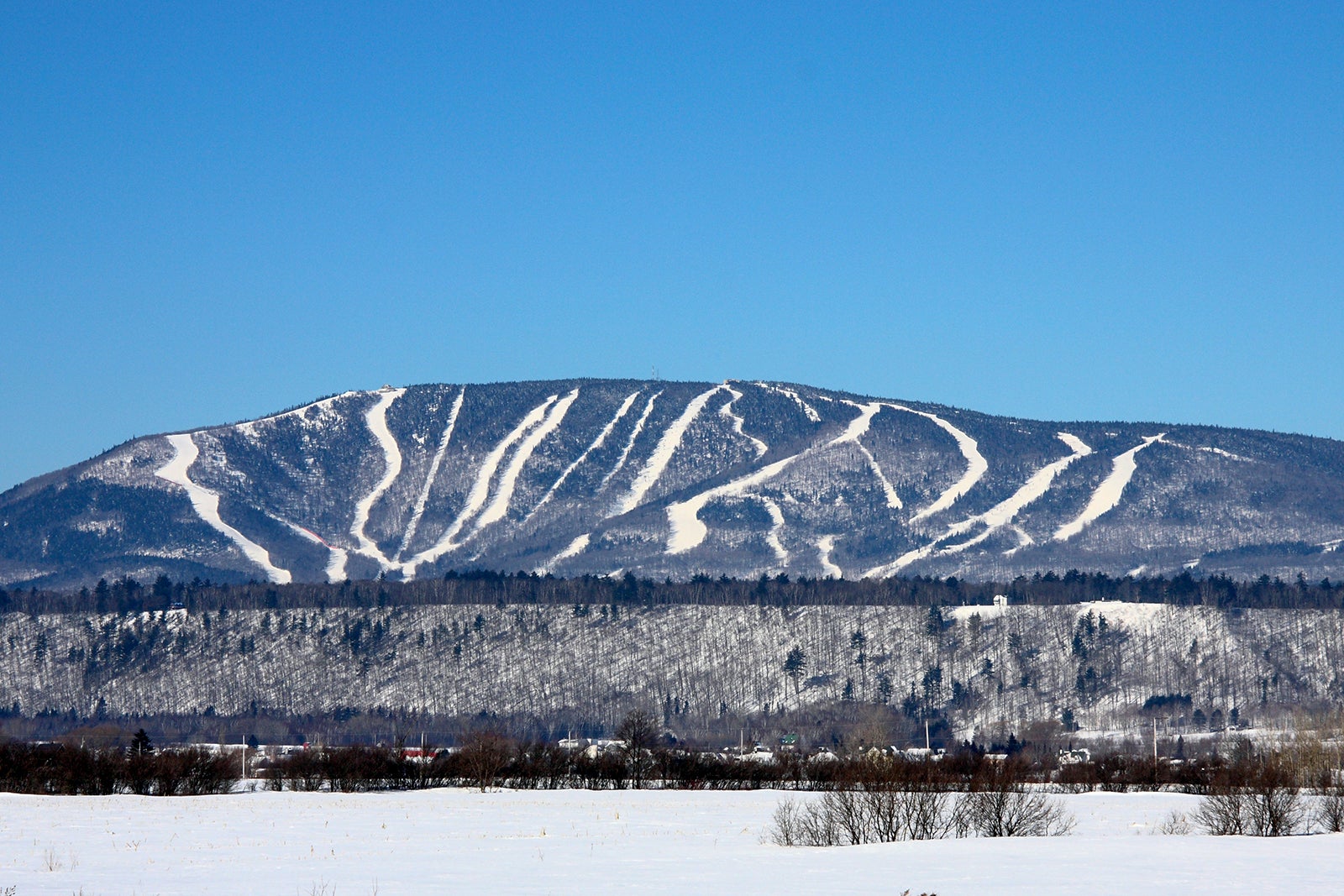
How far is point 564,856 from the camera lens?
64250mm

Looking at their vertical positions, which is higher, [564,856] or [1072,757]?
[1072,757]

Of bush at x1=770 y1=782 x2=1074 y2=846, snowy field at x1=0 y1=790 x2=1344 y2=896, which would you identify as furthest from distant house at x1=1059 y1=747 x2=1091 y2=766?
bush at x1=770 y1=782 x2=1074 y2=846

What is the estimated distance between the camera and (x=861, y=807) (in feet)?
244

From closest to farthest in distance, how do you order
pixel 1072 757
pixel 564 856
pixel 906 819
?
pixel 564 856
pixel 906 819
pixel 1072 757

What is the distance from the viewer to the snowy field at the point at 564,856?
2051 inches

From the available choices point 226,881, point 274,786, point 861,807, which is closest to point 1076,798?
point 861,807

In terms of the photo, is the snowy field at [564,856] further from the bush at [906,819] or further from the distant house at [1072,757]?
the distant house at [1072,757]

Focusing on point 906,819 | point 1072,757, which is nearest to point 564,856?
point 906,819

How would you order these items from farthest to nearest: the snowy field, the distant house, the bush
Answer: the distant house → the bush → the snowy field

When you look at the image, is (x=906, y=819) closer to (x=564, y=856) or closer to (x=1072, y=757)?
(x=564, y=856)

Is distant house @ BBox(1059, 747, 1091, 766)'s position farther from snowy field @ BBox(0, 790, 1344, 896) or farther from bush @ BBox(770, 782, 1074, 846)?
bush @ BBox(770, 782, 1074, 846)

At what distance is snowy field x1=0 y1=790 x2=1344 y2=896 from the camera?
5209 centimetres

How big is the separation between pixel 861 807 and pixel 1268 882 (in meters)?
23.5

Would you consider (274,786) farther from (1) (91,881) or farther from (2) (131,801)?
(1) (91,881)
